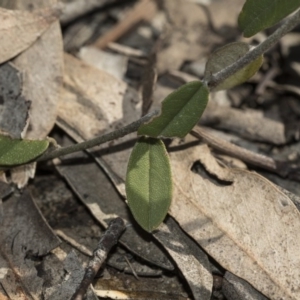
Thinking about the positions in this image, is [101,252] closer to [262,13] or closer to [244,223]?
[244,223]

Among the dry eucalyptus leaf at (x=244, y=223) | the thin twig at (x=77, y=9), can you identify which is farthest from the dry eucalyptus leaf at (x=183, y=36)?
the dry eucalyptus leaf at (x=244, y=223)

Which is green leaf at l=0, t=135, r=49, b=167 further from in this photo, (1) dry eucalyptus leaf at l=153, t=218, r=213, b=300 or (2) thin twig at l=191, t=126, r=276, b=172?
(2) thin twig at l=191, t=126, r=276, b=172

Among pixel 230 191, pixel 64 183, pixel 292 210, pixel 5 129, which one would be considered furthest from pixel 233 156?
pixel 5 129

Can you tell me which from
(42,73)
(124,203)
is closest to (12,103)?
(42,73)

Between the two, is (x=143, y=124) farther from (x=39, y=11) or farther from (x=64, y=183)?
(x=39, y=11)

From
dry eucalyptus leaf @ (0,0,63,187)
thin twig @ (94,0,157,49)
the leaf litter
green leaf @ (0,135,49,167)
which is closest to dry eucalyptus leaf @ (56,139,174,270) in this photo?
the leaf litter
